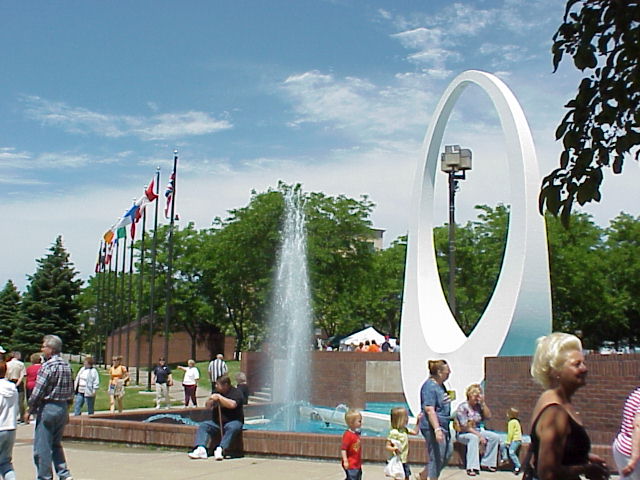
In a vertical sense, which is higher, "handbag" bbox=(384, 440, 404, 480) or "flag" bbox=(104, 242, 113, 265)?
"flag" bbox=(104, 242, 113, 265)

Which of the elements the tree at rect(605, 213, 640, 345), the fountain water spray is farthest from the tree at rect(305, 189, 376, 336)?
the tree at rect(605, 213, 640, 345)

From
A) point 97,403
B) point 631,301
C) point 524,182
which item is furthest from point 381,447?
point 631,301

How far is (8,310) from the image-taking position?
2763 inches

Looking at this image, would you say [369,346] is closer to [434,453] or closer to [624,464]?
[434,453]

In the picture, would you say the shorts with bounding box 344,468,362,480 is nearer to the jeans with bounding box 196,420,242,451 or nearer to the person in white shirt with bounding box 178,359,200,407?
the jeans with bounding box 196,420,242,451

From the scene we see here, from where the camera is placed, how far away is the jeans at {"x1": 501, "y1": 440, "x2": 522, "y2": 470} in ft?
35.8

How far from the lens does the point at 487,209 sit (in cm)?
4516

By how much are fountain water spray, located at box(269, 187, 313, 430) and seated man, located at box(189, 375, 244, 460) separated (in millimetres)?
8276

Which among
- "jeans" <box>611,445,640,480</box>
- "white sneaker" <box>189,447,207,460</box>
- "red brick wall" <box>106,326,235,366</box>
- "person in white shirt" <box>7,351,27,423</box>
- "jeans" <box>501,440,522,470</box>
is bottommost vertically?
"white sneaker" <box>189,447,207,460</box>

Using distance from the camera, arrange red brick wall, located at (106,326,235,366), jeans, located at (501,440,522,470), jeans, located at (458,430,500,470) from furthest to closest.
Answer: red brick wall, located at (106,326,235,366)
jeans, located at (501,440,522,470)
jeans, located at (458,430,500,470)

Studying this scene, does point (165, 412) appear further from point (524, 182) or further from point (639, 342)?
point (639, 342)

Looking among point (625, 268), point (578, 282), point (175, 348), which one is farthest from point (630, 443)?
point (175, 348)

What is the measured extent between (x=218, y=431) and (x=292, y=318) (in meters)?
21.4

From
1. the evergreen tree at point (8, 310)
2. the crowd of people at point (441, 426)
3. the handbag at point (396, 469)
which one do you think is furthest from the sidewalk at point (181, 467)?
the evergreen tree at point (8, 310)
